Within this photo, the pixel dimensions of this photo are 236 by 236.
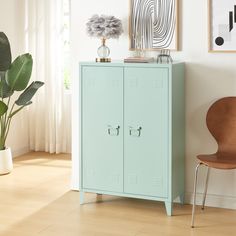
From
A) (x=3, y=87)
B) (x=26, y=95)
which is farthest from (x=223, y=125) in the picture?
(x=3, y=87)

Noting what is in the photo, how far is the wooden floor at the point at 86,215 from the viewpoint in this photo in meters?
4.59

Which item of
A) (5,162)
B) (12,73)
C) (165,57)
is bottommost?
(5,162)

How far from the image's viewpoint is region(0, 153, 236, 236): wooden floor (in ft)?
15.0

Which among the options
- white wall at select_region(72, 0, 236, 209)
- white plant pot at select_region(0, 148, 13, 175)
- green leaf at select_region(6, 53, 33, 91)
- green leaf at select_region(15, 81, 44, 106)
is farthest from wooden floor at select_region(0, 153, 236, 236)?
green leaf at select_region(6, 53, 33, 91)

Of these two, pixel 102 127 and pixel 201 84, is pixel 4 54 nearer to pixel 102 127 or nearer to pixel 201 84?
pixel 102 127

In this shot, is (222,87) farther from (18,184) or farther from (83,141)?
(18,184)

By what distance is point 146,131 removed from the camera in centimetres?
496

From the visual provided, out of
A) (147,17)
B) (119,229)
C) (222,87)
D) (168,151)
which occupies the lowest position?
(119,229)

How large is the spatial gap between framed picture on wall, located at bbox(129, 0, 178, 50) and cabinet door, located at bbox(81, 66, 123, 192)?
17.2 inches

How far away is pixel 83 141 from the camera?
17.1 ft

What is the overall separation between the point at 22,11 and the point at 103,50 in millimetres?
2210

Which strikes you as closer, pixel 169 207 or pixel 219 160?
pixel 219 160

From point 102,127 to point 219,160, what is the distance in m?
1.01

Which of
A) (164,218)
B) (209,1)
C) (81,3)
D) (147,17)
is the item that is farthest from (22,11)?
(164,218)
